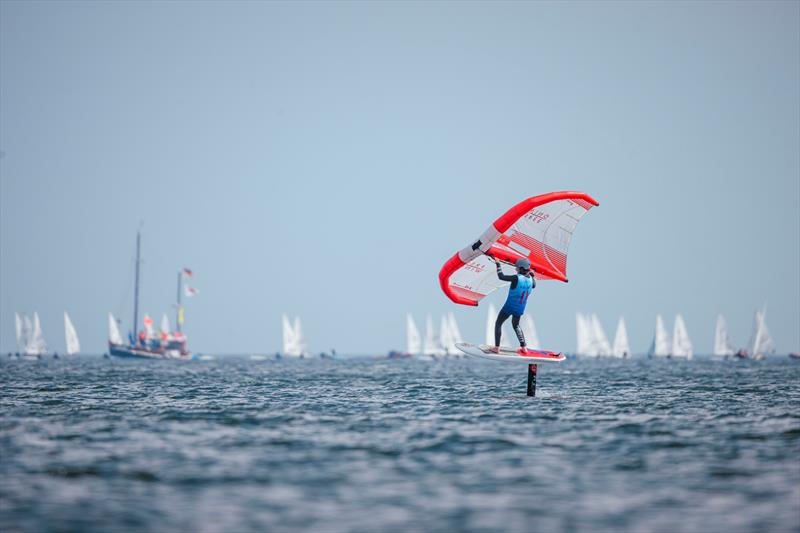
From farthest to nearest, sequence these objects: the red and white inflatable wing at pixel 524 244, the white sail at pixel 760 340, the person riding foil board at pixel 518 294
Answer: the white sail at pixel 760 340 < the person riding foil board at pixel 518 294 < the red and white inflatable wing at pixel 524 244

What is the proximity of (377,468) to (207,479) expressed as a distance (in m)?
2.64

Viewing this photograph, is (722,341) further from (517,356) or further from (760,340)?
(517,356)

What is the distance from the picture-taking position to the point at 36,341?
511 feet

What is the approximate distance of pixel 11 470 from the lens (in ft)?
45.2

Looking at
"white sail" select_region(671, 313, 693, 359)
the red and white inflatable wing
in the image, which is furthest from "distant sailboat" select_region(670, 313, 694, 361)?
the red and white inflatable wing

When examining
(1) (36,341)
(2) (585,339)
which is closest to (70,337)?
(1) (36,341)

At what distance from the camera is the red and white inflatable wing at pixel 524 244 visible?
25109 millimetres

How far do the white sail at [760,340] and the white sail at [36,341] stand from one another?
11965cm

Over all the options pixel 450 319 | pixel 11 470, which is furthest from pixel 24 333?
pixel 11 470

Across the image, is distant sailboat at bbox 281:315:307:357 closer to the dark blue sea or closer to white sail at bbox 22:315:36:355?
white sail at bbox 22:315:36:355

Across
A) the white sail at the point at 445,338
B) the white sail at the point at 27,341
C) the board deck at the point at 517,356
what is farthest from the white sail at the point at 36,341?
the board deck at the point at 517,356

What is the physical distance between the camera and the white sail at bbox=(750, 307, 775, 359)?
147 m

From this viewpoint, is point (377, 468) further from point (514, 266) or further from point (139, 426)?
point (514, 266)

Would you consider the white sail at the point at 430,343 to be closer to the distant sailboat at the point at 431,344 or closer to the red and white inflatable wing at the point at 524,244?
the distant sailboat at the point at 431,344
